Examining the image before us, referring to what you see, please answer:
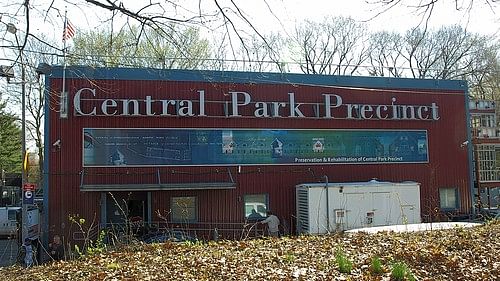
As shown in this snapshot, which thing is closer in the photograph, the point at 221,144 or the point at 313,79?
the point at 221,144

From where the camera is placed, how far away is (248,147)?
955 inches

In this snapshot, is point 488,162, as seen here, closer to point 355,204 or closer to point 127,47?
point 355,204

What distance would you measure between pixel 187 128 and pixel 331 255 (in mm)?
15946

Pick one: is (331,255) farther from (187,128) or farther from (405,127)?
(405,127)

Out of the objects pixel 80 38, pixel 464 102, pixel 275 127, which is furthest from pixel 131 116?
pixel 464 102

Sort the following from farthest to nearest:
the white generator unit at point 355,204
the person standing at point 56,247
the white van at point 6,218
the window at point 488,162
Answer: the white van at point 6,218, the window at point 488,162, the white generator unit at point 355,204, the person standing at point 56,247

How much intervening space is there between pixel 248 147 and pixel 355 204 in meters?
5.30

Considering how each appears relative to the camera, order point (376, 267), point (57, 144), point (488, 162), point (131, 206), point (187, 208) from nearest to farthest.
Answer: point (376, 267) → point (57, 144) → point (187, 208) → point (131, 206) → point (488, 162)

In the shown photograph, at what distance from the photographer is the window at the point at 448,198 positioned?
1081 inches

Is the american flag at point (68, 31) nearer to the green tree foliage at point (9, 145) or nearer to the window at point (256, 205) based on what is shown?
the window at point (256, 205)

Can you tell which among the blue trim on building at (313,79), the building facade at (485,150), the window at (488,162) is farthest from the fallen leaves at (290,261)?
the window at (488,162)

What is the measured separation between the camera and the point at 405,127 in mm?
27000

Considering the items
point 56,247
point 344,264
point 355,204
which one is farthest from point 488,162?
point 344,264

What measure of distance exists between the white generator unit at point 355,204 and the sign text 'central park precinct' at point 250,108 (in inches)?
159
